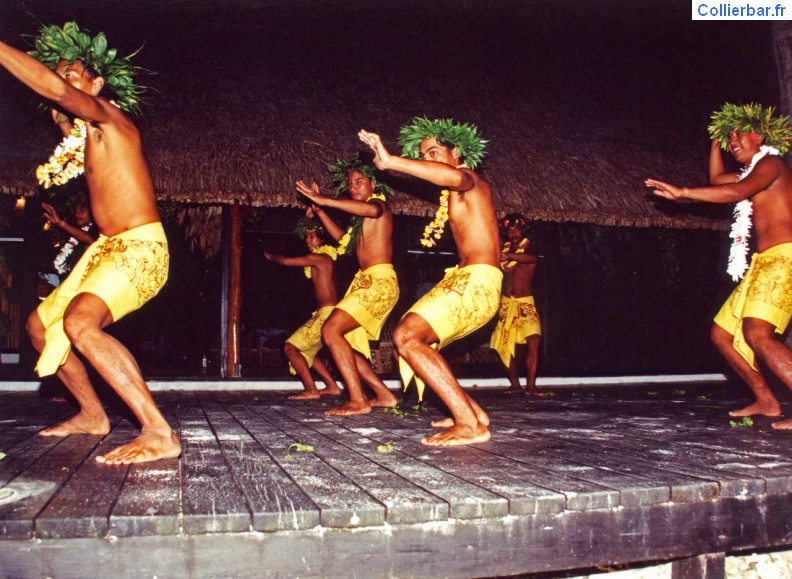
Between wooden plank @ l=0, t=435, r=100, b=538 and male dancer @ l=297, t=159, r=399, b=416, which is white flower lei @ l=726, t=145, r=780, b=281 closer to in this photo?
male dancer @ l=297, t=159, r=399, b=416

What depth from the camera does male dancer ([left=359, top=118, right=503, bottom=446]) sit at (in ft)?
8.78

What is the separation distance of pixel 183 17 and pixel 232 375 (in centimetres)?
440

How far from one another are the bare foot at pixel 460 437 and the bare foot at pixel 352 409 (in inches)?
47.6

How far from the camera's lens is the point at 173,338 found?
29.8 feet

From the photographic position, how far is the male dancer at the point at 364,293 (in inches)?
158

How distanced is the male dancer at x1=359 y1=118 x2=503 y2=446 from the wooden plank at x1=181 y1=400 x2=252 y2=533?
35.8 inches

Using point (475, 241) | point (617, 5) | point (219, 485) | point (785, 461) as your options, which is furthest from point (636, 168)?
point (219, 485)

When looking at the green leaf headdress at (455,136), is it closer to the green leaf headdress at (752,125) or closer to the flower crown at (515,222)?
the green leaf headdress at (752,125)

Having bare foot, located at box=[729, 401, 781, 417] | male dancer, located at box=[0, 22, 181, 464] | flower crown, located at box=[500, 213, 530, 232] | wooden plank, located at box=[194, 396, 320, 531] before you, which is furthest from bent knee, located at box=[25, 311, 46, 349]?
flower crown, located at box=[500, 213, 530, 232]

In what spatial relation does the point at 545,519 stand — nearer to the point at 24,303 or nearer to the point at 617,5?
the point at 24,303

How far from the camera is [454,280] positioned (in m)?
2.87

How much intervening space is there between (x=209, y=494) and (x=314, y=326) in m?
3.34

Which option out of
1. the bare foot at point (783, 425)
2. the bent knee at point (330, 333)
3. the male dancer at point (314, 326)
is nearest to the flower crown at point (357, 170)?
the male dancer at point (314, 326)

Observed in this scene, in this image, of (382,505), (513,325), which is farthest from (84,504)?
(513,325)
